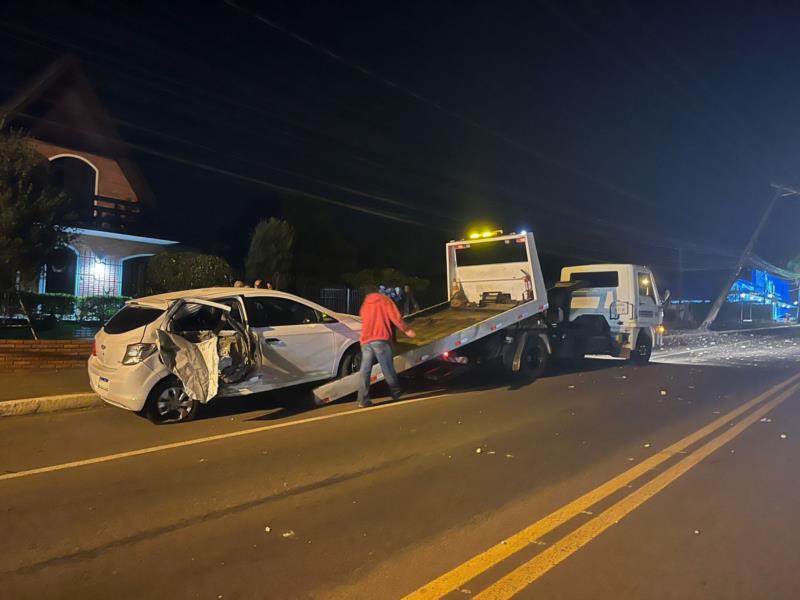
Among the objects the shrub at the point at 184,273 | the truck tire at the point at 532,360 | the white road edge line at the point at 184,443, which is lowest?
the white road edge line at the point at 184,443

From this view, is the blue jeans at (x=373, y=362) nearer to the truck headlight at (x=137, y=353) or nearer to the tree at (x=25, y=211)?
the truck headlight at (x=137, y=353)

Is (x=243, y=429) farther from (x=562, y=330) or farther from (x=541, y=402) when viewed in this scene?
(x=562, y=330)

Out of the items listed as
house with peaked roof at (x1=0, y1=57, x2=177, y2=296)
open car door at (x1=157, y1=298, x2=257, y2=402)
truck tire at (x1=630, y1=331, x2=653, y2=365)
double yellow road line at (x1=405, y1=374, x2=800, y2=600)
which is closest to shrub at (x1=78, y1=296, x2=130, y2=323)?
house with peaked roof at (x1=0, y1=57, x2=177, y2=296)

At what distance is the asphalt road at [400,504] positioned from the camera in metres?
3.44

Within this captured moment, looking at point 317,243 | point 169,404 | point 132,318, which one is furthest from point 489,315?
point 317,243

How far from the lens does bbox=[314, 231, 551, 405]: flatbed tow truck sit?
32.2 ft

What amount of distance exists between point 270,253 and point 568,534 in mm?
Answer: 13441

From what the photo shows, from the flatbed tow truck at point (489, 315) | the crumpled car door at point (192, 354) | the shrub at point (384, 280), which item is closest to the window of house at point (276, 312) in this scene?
the crumpled car door at point (192, 354)

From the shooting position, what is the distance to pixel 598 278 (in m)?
14.0

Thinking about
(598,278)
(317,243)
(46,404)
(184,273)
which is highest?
(317,243)

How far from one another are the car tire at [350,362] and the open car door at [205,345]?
1.74 m

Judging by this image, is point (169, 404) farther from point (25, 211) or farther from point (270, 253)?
point (270, 253)

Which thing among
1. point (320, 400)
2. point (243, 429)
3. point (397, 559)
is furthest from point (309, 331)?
point (397, 559)

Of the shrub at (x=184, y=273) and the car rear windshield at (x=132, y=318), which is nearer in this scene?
the car rear windshield at (x=132, y=318)
